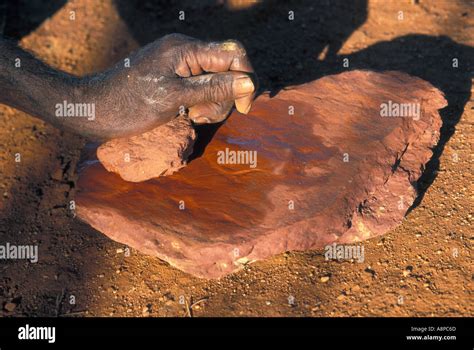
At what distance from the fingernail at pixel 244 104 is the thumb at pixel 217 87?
0.03 metres

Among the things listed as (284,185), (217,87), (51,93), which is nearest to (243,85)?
(217,87)

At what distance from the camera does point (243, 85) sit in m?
4.08

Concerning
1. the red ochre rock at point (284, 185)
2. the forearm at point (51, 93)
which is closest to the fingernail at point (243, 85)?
the red ochre rock at point (284, 185)

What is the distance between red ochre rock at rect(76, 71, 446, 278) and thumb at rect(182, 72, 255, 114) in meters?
0.37

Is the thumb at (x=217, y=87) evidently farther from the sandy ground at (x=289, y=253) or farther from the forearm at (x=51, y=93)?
the sandy ground at (x=289, y=253)

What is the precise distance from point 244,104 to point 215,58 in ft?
1.26

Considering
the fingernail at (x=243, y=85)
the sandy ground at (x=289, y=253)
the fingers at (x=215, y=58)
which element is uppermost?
the fingers at (x=215, y=58)

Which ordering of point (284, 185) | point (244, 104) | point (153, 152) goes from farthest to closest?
point (244, 104)
point (153, 152)
point (284, 185)

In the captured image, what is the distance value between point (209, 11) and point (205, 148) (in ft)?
9.29

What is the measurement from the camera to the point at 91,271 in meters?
4.30

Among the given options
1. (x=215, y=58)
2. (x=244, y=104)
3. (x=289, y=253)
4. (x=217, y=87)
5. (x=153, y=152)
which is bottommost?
(x=289, y=253)

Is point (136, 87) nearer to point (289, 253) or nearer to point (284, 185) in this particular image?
point (284, 185)

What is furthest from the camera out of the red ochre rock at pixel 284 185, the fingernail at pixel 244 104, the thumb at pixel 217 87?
the fingernail at pixel 244 104

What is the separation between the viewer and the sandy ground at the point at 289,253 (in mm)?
3941
